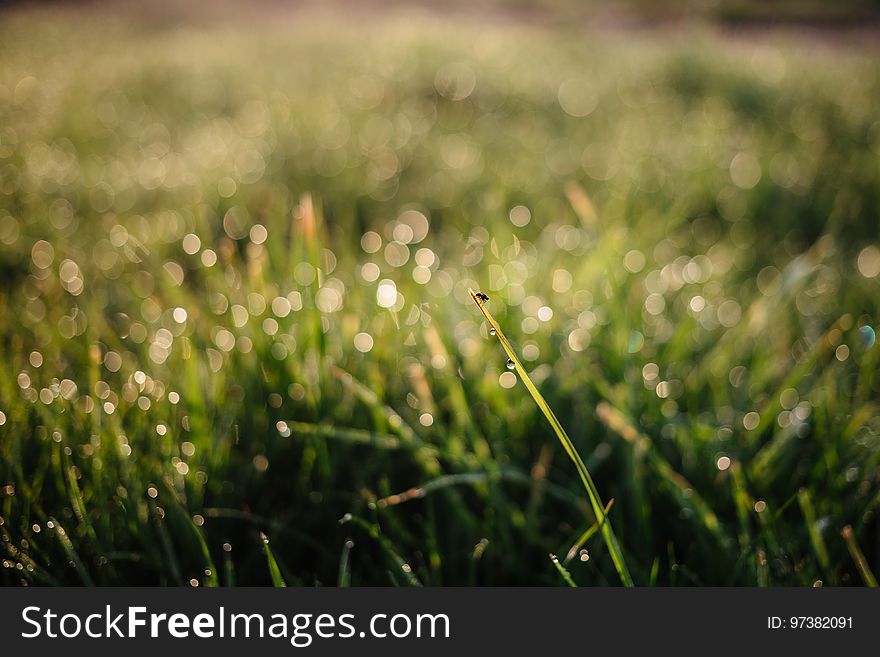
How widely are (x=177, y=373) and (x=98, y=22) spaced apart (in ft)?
13.4

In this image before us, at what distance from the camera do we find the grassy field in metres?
0.64

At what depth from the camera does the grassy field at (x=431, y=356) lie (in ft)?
2.08

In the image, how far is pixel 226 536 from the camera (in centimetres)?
66

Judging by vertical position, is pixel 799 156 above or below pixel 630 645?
above

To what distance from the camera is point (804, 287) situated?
115 cm

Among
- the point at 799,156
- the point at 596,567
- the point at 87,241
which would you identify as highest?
the point at 799,156

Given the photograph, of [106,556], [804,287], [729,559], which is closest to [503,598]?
[729,559]

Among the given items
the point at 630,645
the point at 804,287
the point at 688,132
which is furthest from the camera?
the point at 688,132

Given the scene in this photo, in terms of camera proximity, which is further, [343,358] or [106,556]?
[343,358]

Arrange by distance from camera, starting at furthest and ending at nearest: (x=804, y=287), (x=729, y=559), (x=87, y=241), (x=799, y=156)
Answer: (x=799, y=156), (x=87, y=241), (x=804, y=287), (x=729, y=559)

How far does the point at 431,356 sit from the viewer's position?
830 millimetres

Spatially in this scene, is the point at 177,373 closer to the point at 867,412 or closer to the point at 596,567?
the point at 596,567

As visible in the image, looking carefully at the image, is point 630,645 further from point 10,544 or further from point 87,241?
point 87,241

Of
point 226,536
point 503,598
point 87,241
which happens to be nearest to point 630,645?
point 503,598
